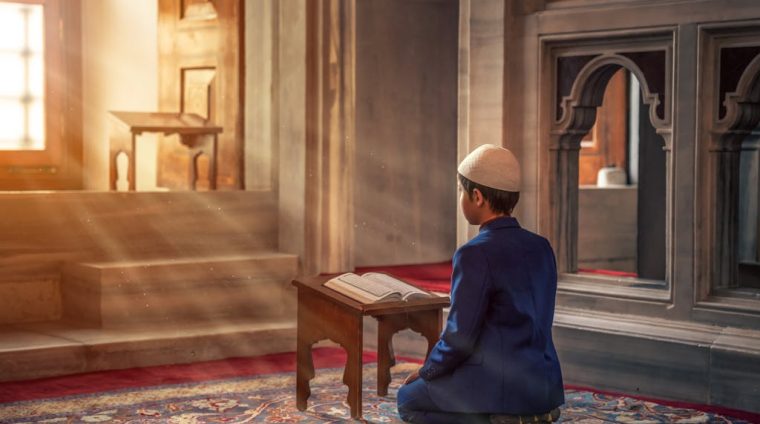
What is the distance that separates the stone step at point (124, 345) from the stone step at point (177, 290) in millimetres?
98

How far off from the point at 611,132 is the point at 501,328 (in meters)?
7.02

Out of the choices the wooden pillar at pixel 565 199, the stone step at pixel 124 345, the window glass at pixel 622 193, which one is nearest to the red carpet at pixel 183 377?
the stone step at pixel 124 345

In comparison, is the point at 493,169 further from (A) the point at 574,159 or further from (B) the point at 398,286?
(A) the point at 574,159

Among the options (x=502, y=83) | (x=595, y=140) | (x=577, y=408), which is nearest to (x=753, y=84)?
(x=502, y=83)

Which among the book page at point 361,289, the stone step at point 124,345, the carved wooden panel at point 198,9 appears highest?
the carved wooden panel at point 198,9

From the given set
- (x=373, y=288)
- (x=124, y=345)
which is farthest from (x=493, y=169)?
(x=124, y=345)

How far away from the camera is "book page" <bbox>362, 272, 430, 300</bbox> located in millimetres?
4617

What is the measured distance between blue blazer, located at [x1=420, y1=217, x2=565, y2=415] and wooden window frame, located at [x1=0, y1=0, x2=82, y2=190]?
20.6ft

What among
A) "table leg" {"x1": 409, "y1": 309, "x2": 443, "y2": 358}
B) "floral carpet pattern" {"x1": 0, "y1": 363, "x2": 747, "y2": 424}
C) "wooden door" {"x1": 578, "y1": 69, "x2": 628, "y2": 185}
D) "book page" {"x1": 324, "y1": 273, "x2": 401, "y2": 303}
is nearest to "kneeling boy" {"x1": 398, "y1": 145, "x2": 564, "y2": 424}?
"book page" {"x1": 324, "y1": 273, "x2": 401, "y2": 303}

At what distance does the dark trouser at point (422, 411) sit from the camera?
380cm

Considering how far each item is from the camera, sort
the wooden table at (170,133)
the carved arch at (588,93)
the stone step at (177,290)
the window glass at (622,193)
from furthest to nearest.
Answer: the wooden table at (170,133) < the window glass at (622,193) < the stone step at (177,290) < the carved arch at (588,93)

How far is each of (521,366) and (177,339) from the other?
10.0 ft

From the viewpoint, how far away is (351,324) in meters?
4.61

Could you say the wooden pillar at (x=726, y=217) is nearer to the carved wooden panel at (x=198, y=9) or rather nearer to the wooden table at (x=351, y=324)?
the wooden table at (x=351, y=324)
